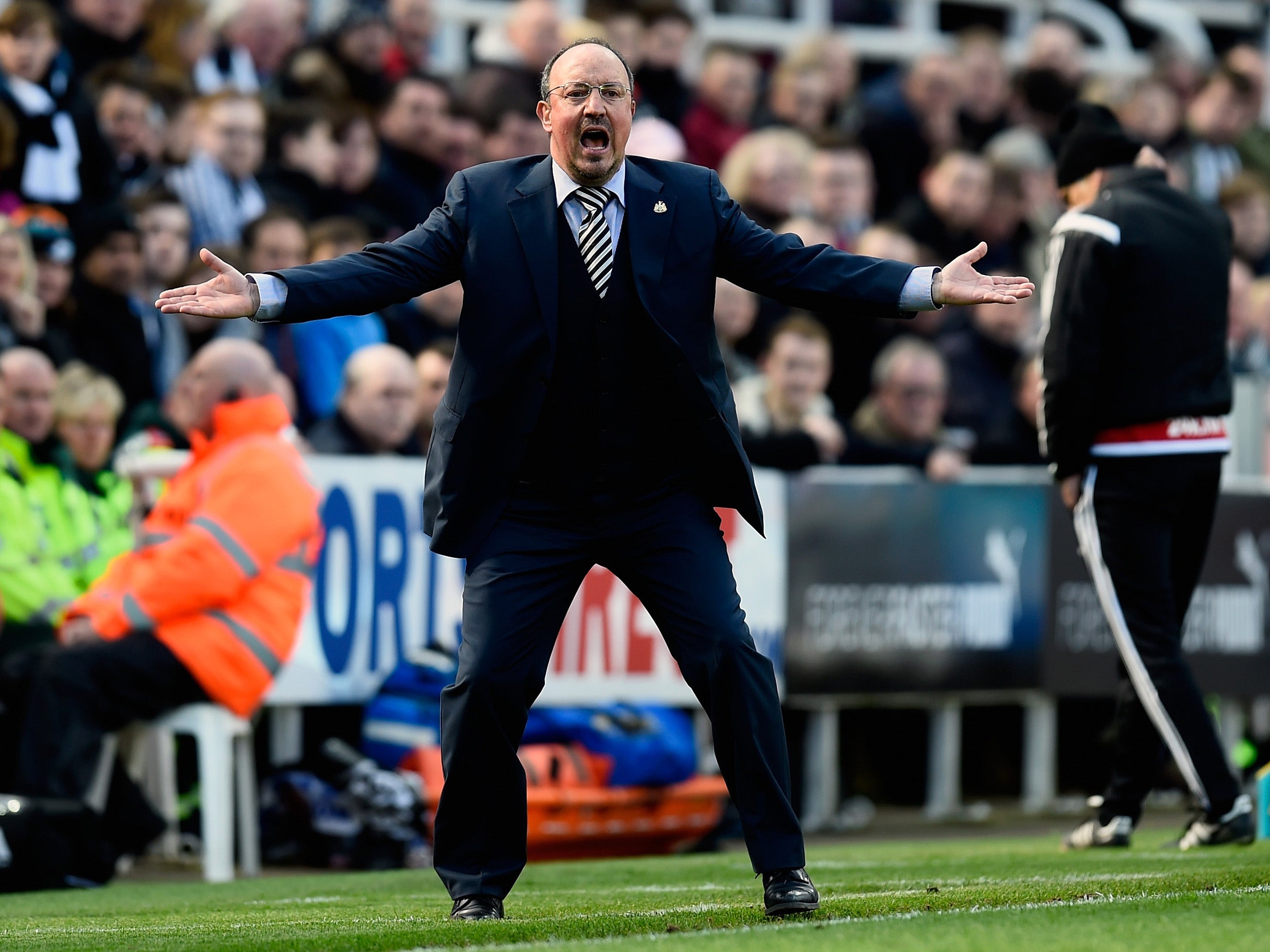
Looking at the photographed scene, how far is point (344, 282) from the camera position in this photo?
17.6ft

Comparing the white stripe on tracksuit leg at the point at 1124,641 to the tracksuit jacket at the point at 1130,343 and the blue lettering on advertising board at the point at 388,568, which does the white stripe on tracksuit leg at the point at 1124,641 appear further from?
the blue lettering on advertising board at the point at 388,568

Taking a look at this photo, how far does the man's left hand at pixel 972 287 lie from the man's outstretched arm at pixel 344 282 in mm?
1265

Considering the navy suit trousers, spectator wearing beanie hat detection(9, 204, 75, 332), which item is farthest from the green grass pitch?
spectator wearing beanie hat detection(9, 204, 75, 332)

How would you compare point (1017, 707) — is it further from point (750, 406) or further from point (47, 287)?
point (47, 287)

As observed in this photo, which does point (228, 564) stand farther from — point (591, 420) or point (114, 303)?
point (591, 420)

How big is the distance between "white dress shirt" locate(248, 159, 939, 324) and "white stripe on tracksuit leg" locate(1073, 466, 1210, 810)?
2.38 metres

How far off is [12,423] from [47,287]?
1124 millimetres

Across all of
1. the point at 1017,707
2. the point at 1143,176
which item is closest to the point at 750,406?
the point at 1017,707

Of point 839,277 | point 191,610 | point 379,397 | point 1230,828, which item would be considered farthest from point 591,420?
point 379,397

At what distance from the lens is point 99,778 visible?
342 inches

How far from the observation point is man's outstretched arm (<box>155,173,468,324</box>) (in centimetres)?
522

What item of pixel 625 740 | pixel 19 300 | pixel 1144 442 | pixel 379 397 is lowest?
pixel 625 740

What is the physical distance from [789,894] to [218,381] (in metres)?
4.36

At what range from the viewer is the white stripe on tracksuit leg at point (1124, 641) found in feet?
24.9
